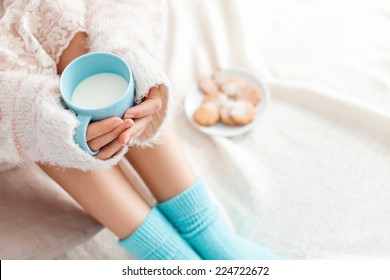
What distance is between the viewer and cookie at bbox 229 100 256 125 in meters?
1.02

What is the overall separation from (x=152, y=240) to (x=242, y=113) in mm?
370

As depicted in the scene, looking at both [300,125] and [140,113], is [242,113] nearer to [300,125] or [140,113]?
[300,125]

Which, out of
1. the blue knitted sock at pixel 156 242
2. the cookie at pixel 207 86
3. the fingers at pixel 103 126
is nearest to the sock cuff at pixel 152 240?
the blue knitted sock at pixel 156 242

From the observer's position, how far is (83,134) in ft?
2.04

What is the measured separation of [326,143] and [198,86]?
324mm

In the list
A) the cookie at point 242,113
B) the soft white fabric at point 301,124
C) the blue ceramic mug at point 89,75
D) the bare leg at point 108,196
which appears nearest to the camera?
the blue ceramic mug at point 89,75

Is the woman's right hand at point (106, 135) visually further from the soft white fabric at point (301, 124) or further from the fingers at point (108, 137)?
the soft white fabric at point (301, 124)

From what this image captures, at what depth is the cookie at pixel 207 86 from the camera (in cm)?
109

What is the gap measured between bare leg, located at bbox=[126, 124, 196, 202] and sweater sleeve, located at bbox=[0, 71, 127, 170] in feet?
0.37

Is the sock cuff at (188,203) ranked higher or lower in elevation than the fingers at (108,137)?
lower

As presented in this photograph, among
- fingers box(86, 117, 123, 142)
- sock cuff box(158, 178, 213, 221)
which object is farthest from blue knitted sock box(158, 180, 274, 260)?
fingers box(86, 117, 123, 142)

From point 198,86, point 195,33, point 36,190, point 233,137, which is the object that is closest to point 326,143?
point 233,137

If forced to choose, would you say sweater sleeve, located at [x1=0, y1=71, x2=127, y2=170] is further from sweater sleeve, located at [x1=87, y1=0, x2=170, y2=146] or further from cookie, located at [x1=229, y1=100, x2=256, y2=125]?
cookie, located at [x1=229, y1=100, x2=256, y2=125]

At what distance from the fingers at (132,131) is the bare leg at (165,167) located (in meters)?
0.11
